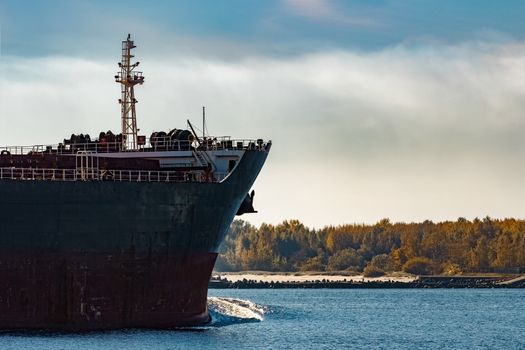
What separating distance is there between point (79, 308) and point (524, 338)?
21070 mm

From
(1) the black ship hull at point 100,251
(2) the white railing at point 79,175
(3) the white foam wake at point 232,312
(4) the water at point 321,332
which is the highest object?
(2) the white railing at point 79,175

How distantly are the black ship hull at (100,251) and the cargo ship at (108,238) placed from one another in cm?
4

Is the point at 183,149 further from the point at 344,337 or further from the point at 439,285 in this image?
the point at 439,285

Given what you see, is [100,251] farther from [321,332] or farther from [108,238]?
[321,332]

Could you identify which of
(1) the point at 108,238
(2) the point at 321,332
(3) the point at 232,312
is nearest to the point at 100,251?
(1) the point at 108,238

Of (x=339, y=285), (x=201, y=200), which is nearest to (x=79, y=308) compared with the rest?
(x=201, y=200)

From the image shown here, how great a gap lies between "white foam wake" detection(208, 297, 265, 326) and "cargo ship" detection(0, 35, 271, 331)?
18.6 ft

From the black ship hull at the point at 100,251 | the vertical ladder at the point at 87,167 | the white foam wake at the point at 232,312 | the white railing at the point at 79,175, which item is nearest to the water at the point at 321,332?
the white foam wake at the point at 232,312

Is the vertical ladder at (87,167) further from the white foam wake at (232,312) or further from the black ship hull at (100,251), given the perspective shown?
the white foam wake at (232,312)

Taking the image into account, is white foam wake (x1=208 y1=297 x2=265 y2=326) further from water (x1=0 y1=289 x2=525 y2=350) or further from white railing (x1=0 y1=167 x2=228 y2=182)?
white railing (x1=0 y1=167 x2=228 y2=182)

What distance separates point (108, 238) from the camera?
174 feet

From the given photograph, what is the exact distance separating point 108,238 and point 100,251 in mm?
580

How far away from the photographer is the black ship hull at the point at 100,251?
170 ft

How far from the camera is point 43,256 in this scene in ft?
171
